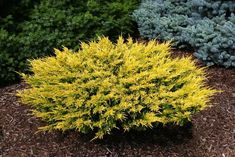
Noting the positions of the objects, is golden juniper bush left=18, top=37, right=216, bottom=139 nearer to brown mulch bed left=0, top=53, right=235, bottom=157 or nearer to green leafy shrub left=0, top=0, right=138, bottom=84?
brown mulch bed left=0, top=53, right=235, bottom=157

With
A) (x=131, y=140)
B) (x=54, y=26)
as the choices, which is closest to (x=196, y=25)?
(x=54, y=26)

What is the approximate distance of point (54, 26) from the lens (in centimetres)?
630

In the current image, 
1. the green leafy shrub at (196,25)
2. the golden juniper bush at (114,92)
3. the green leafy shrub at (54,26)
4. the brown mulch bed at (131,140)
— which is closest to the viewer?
the golden juniper bush at (114,92)

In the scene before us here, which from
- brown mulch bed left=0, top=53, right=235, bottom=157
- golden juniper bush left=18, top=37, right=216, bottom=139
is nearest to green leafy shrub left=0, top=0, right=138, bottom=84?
brown mulch bed left=0, top=53, right=235, bottom=157

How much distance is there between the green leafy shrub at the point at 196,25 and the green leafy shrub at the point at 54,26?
1.03 feet

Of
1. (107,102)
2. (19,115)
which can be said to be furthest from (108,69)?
(19,115)

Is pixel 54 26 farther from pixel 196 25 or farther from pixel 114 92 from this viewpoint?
pixel 114 92

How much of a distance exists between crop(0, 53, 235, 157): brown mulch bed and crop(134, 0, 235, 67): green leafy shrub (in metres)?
0.93

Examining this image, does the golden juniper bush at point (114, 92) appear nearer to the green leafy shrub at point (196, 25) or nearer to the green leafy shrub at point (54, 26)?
the green leafy shrub at point (196, 25)

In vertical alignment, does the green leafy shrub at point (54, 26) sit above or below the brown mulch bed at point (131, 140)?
above

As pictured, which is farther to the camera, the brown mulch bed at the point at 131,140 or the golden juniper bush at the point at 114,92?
the brown mulch bed at the point at 131,140

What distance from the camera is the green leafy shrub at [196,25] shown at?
5.71 metres

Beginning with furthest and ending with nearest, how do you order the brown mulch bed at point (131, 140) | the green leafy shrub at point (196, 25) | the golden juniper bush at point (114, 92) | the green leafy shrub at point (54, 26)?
the green leafy shrub at point (54, 26), the green leafy shrub at point (196, 25), the brown mulch bed at point (131, 140), the golden juniper bush at point (114, 92)

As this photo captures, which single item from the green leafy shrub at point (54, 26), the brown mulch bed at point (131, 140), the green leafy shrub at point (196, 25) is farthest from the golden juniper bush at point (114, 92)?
the green leafy shrub at point (54, 26)
